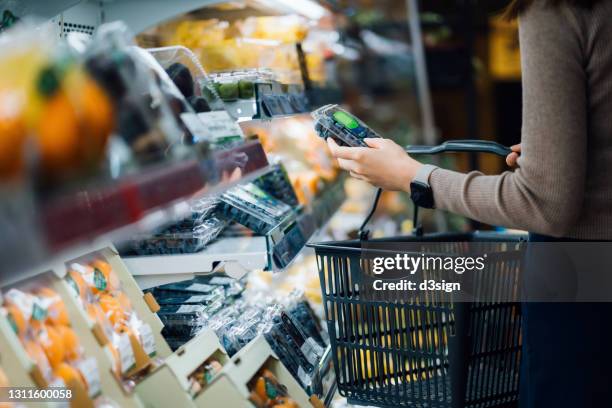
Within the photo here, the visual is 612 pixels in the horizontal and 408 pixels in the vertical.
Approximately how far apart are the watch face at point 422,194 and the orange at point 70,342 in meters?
0.69

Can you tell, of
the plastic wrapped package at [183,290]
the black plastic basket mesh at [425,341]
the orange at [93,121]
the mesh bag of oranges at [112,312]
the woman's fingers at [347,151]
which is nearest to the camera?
the orange at [93,121]

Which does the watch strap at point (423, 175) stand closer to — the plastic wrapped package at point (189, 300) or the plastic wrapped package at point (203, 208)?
the plastic wrapped package at point (203, 208)

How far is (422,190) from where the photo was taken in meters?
1.42

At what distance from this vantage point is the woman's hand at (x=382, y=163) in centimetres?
145

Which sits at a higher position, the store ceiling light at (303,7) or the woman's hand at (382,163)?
the store ceiling light at (303,7)

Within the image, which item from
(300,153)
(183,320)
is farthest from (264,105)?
(300,153)

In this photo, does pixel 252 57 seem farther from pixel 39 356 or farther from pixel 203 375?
pixel 39 356

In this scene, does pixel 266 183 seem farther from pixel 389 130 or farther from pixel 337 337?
pixel 389 130

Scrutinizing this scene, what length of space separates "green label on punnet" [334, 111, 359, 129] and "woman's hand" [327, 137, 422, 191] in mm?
66

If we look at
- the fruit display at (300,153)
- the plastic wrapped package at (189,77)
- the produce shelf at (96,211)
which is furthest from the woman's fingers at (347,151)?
the fruit display at (300,153)

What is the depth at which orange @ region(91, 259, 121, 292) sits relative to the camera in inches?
60.1

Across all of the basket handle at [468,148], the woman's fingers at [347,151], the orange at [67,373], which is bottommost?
the orange at [67,373]

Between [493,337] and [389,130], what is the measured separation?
399cm

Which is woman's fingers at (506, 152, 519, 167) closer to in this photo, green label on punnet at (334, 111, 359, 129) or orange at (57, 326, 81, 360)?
green label on punnet at (334, 111, 359, 129)
